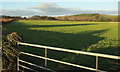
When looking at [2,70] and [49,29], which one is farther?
[49,29]

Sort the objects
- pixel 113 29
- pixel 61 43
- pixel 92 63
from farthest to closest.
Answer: pixel 113 29
pixel 61 43
pixel 92 63

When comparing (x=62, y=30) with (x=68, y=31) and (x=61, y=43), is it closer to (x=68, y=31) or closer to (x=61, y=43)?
(x=68, y=31)

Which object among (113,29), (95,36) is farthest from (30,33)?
(113,29)

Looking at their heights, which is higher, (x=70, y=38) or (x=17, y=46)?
(x=17, y=46)

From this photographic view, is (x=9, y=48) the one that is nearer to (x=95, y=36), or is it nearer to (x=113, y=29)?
(x=95, y=36)

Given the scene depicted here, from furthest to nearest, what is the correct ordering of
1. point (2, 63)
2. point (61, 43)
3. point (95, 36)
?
point (95, 36), point (61, 43), point (2, 63)

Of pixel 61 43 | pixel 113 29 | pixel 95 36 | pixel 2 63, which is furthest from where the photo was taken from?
pixel 113 29

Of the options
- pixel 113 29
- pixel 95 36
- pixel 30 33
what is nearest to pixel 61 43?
pixel 30 33

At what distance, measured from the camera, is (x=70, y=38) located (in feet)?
65.6

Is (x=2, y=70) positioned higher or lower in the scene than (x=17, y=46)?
lower

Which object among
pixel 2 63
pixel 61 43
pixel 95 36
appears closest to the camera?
pixel 2 63

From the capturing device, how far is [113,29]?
25984mm

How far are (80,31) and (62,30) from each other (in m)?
3.09

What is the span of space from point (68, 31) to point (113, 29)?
376 inches
